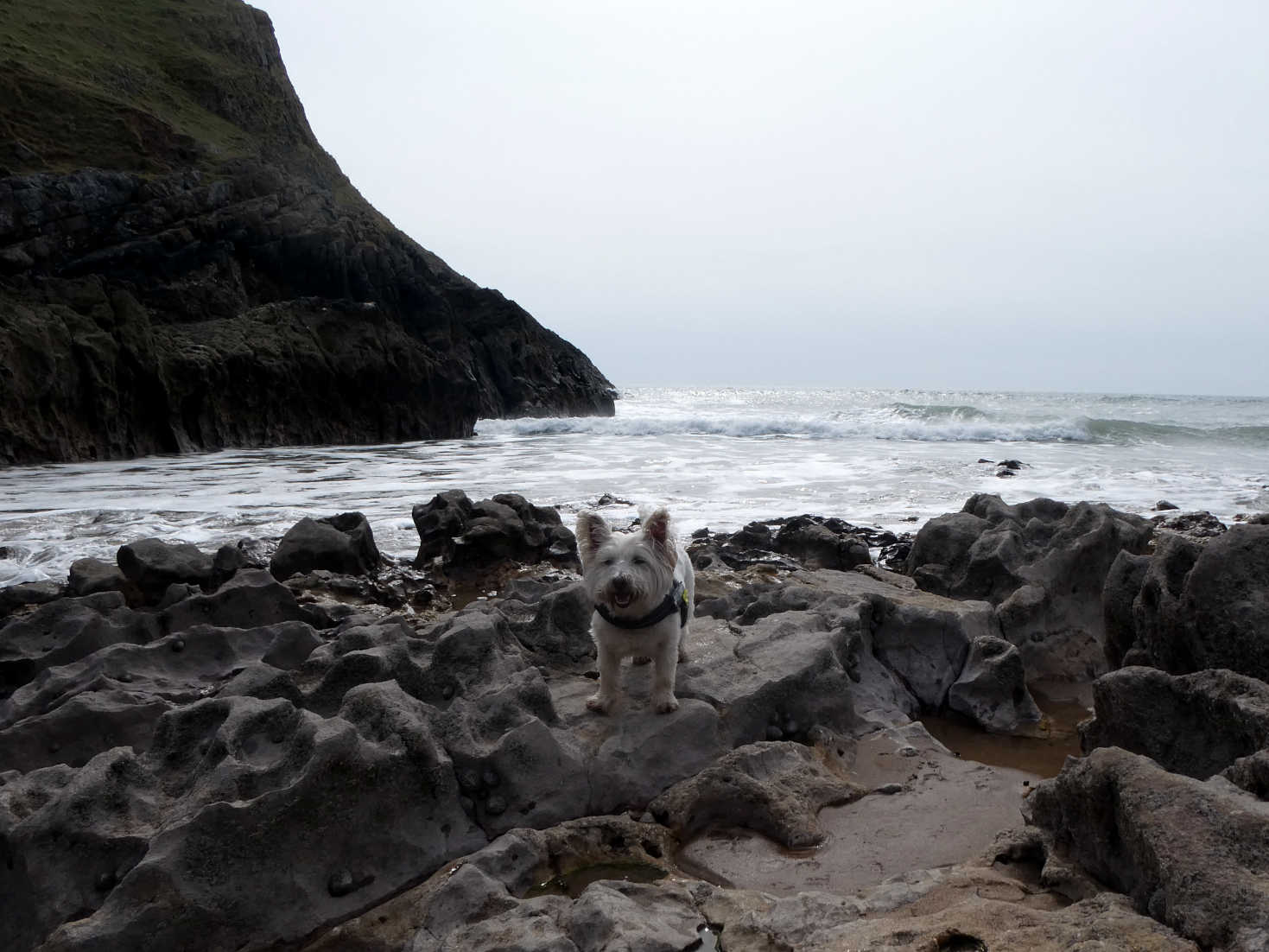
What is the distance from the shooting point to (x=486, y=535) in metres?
9.86

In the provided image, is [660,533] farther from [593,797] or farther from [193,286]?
[193,286]

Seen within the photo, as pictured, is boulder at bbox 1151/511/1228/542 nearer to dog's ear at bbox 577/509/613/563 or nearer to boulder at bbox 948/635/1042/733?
boulder at bbox 948/635/1042/733

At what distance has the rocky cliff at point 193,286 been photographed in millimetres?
25516

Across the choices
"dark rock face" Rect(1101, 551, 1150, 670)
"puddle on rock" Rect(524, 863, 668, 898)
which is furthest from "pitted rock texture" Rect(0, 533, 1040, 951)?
"dark rock face" Rect(1101, 551, 1150, 670)

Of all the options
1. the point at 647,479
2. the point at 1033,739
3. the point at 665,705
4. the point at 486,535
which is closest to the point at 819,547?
the point at 486,535

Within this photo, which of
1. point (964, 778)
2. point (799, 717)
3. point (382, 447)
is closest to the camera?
point (964, 778)

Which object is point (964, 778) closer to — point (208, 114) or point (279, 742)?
point (279, 742)

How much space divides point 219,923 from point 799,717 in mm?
2919

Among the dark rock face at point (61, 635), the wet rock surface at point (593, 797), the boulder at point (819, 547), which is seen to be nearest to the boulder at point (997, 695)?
the wet rock surface at point (593, 797)

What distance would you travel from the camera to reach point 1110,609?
532cm

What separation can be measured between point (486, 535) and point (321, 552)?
180 cm

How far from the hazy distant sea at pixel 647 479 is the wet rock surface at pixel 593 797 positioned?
650 centimetres

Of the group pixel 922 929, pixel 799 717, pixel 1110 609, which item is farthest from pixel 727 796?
pixel 1110 609

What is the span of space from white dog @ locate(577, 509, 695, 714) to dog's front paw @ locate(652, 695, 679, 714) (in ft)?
0.06
